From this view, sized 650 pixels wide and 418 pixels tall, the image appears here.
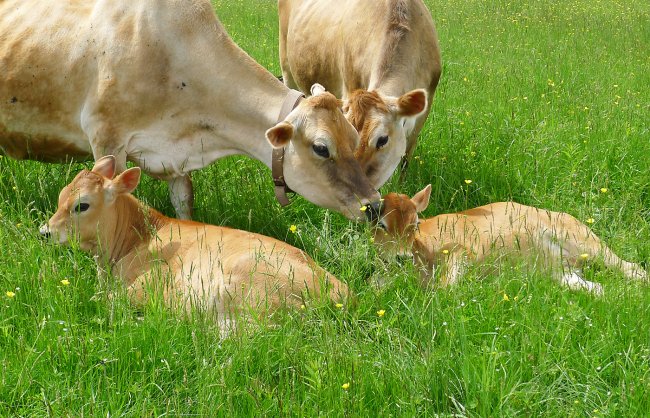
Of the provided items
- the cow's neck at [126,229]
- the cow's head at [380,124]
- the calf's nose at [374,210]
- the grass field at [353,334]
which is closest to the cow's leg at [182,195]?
the grass field at [353,334]

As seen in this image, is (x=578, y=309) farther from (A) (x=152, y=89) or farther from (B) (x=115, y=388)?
(A) (x=152, y=89)

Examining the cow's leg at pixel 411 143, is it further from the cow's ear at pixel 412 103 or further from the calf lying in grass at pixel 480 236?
the calf lying in grass at pixel 480 236

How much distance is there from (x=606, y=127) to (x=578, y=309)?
403 cm

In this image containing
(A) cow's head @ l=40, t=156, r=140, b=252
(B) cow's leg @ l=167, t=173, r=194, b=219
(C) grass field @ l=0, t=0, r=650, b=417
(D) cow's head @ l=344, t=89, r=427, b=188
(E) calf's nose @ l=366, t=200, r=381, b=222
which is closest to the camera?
(C) grass field @ l=0, t=0, r=650, b=417

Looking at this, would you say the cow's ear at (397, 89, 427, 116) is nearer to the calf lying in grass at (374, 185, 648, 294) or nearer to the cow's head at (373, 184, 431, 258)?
the calf lying in grass at (374, 185, 648, 294)

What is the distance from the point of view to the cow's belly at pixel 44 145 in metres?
6.62

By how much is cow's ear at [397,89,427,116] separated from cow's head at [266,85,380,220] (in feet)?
2.06

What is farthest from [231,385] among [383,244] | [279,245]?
[383,244]

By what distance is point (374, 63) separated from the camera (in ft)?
24.1

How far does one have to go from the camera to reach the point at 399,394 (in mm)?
3754

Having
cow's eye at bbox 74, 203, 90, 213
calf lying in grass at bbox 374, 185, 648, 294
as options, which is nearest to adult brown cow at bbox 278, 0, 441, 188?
calf lying in grass at bbox 374, 185, 648, 294

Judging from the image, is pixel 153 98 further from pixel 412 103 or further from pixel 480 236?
pixel 480 236

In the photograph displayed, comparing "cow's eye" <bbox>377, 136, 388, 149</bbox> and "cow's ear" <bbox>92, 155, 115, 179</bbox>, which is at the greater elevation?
"cow's eye" <bbox>377, 136, 388, 149</bbox>

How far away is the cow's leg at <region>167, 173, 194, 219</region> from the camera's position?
6613 millimetres
